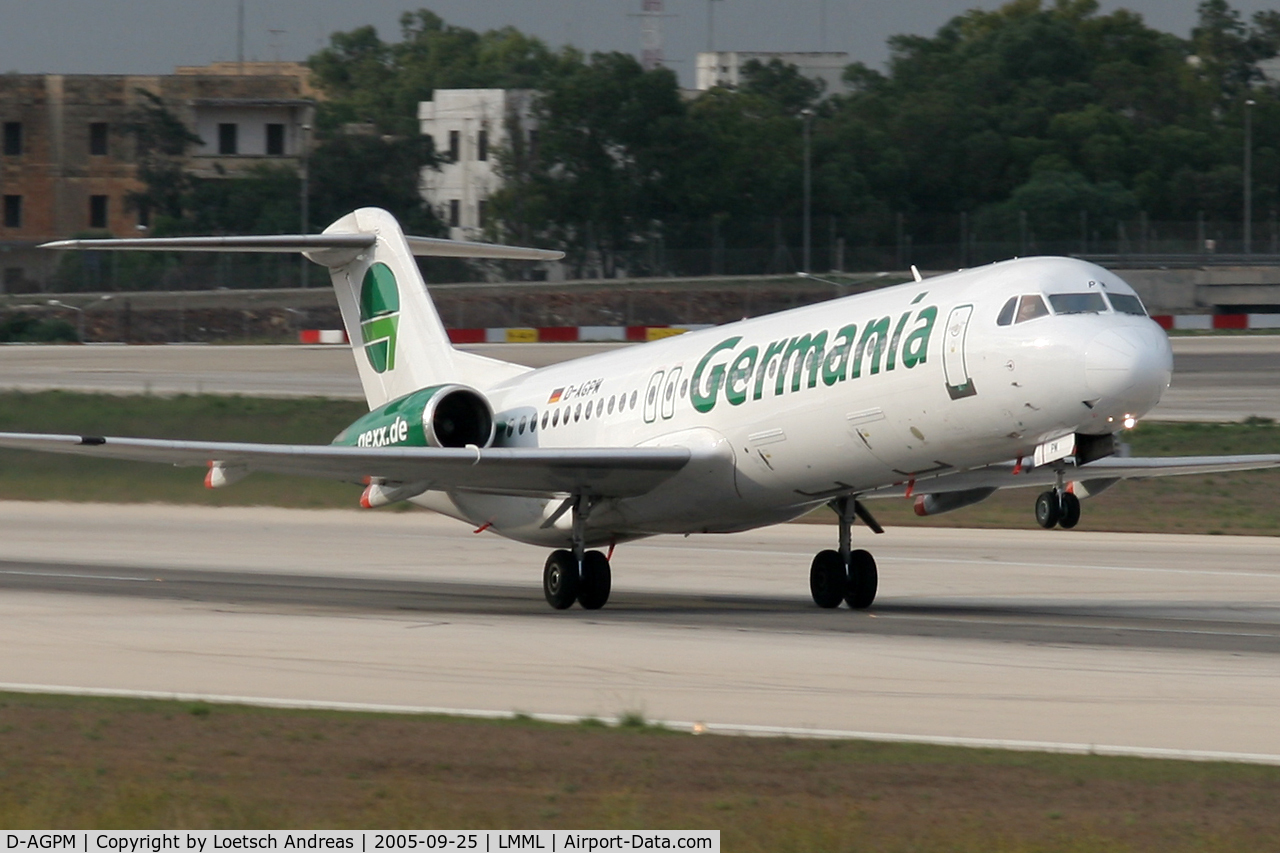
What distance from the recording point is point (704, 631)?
1944 centimetres

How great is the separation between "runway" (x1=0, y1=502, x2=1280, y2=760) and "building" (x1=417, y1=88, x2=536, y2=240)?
267 feet

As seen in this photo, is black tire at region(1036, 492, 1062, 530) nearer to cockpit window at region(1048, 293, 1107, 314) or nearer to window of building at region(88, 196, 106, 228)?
cockpit window at region(1048, 293, 1107, 314)

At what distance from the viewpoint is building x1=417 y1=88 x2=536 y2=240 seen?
369 ft

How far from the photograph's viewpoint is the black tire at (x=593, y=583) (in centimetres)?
2230

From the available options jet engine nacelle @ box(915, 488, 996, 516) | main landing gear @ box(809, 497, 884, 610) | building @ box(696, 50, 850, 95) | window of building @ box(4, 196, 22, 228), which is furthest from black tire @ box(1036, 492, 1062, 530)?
building @ box(696, 50, 850, 95)

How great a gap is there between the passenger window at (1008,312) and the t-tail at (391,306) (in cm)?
915

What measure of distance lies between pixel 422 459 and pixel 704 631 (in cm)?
394

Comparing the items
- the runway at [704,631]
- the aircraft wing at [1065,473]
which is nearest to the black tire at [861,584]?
the runway at [704,631]

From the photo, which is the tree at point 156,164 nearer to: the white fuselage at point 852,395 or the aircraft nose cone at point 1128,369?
the white fuselage at point 852,395

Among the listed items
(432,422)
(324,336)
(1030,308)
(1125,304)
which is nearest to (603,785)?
(1030,308)

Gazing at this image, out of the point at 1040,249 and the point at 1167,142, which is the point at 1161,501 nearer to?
the point at 1040,249

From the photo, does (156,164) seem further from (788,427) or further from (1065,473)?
(1065,473)

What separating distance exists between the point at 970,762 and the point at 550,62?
6114 inches

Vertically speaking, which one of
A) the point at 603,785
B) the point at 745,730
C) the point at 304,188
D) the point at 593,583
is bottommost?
the point at 593,583
